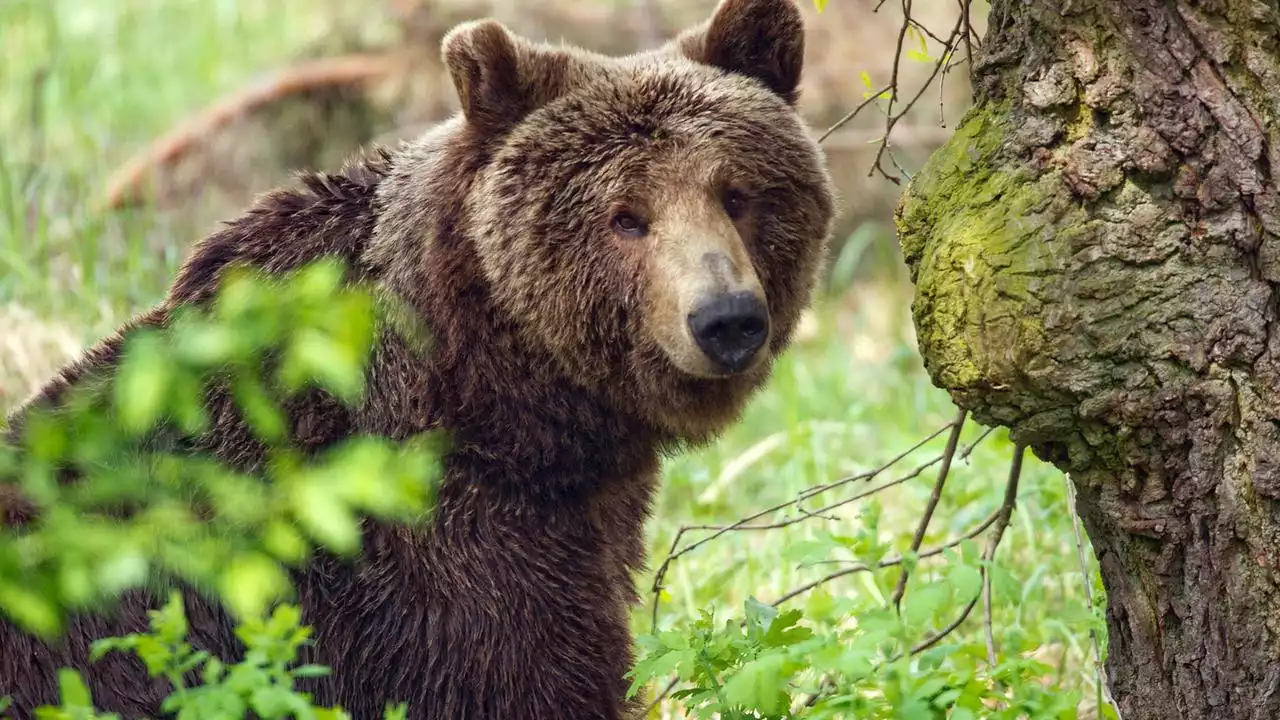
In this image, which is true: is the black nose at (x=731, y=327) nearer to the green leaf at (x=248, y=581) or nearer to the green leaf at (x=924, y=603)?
the green leaf at (x=924, y=603)

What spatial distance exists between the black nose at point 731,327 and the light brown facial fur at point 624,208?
0.04 meters

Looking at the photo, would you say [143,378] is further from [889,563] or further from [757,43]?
[757,43]

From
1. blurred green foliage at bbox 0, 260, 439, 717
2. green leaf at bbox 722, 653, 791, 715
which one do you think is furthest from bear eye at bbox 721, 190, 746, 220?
blurred green foliage at bbox 0, 260, 439, 717

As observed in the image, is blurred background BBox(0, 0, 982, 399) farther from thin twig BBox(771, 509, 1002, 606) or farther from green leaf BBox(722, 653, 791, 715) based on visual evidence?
green leaf BBox(722, 653, 791, 715)

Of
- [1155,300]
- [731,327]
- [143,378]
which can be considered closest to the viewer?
[143,378]

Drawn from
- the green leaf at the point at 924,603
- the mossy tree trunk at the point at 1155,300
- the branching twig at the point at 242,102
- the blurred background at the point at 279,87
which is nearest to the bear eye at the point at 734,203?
the mossy tree trunk at the point at 1155,300

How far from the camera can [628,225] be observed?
3.71 meters

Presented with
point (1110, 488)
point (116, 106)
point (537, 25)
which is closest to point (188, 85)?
point (116, 106)

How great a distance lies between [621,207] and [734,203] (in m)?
0.33

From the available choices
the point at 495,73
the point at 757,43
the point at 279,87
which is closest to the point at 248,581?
the point at 495,73

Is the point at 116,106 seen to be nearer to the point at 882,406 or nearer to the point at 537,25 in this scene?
the point at 537,25

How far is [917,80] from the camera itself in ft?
34.3

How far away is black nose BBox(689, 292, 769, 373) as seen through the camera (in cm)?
337

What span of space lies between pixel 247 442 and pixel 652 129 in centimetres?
137
